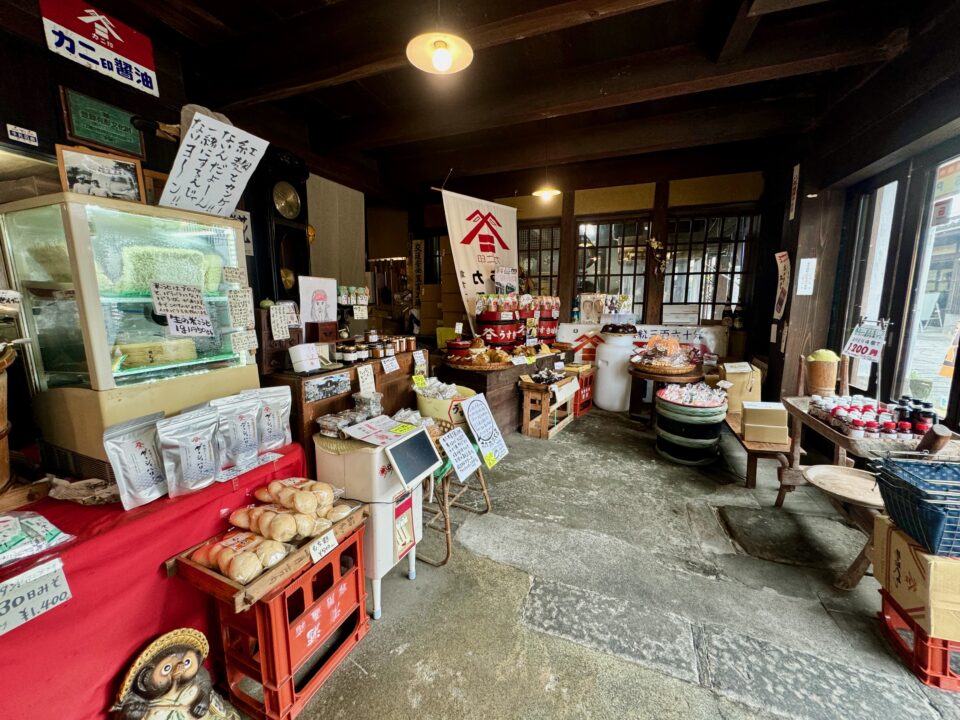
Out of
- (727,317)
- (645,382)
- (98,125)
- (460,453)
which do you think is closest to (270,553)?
(460,453)

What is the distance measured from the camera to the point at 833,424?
9.91ft

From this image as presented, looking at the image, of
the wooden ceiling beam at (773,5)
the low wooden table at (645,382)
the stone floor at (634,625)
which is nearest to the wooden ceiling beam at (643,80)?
the wooden ceiling beam at (773,5)

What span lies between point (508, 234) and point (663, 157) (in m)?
3.00

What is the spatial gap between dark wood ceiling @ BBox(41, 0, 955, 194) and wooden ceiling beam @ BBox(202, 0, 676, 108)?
0.01m

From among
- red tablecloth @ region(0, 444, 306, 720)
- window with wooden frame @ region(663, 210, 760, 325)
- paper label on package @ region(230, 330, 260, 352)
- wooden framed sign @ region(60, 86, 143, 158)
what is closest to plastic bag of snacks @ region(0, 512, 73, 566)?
red tablecloth @ region(0, 444, 306, 720)

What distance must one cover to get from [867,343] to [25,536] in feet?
17.6

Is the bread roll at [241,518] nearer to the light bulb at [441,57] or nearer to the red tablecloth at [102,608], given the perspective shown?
the red tablecloth at [102,608]

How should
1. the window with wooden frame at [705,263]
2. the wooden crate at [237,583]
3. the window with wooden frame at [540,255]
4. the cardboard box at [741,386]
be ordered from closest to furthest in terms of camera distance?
the wooden crate at [237,583], the cardboard box at [741,386], the window with wooden frame at [705,263], the window with wooden frame at [540,255]

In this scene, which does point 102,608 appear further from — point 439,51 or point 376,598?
point 439,51

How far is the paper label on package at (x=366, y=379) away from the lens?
119 inches

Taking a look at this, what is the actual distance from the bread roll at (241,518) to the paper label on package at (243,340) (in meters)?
0.99

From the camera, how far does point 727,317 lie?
6.91 m

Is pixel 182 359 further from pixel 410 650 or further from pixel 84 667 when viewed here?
pixel 410 650

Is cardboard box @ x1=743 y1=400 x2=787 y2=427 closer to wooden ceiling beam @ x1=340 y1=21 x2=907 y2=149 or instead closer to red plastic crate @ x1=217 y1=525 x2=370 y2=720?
wooden ceiling beam @ x1=340 y1=21 x2=907 y2=149
